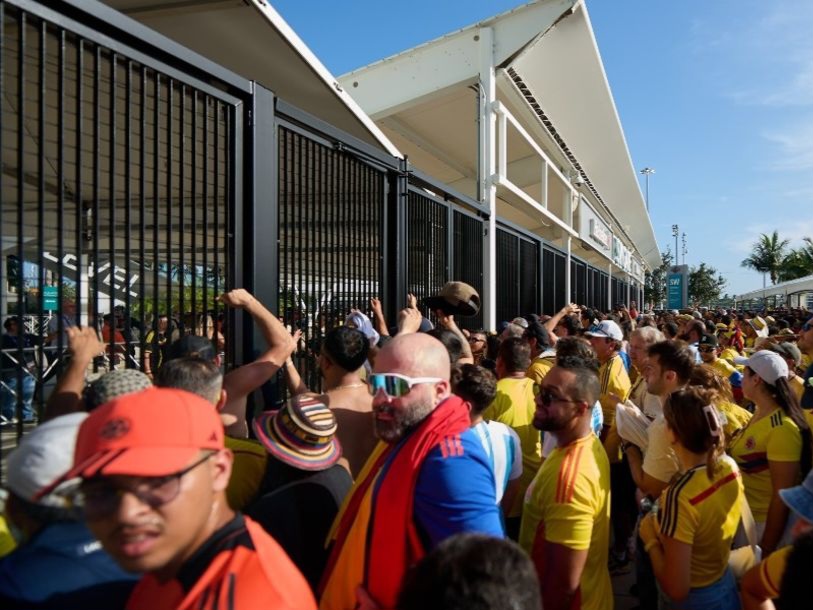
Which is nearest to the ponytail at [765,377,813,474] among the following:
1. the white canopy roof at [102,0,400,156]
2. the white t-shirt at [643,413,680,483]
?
the white t-shirt at [643,413,680,483]

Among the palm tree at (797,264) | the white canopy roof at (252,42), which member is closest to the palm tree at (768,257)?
the palm tree at (797,264)

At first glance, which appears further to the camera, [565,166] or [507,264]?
[565,166]

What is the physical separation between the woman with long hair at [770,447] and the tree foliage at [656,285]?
58320mm

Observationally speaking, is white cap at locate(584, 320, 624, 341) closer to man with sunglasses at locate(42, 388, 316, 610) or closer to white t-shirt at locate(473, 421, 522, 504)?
white t-shirt at locate(473, 421, 522, 504)

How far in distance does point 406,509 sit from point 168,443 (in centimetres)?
89

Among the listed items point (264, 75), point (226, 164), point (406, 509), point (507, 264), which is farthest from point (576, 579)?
point (507, 264)

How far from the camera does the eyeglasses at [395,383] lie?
243 centimetres

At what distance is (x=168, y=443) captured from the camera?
1.45 m

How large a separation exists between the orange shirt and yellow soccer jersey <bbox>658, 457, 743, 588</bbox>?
1.91 m

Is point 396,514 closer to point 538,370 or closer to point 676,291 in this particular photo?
point 538,370

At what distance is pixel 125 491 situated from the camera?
142 centimetres

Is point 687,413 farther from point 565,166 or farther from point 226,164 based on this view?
point 565,166

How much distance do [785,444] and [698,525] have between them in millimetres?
1302

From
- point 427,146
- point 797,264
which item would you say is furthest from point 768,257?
point 427,146
